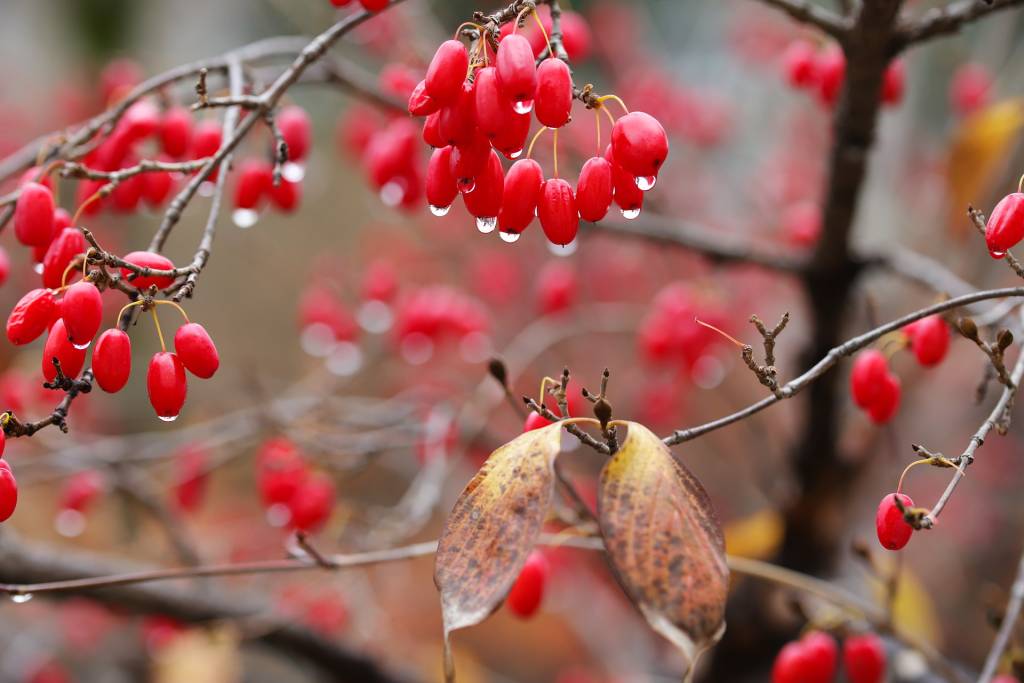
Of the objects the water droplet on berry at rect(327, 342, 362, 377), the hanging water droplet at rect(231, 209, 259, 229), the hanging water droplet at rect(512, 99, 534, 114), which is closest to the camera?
the hanging water droplet at rect(512, 99, 534, 114)

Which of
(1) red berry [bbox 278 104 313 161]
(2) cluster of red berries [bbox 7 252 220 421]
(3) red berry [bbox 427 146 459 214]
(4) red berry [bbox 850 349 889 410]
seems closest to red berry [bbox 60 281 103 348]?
(2) cluster of red berries [bbox 7 252 220 421]

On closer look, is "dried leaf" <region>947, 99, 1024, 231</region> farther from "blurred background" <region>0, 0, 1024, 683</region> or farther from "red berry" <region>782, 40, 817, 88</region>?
"red berry" <region>782, 40, 817, 88</region>

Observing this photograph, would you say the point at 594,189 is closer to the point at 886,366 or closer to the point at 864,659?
the point at 886,366

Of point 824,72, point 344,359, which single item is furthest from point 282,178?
point 344,359

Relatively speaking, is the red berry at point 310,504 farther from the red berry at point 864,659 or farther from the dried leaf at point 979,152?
the dried leaf at point 979,152

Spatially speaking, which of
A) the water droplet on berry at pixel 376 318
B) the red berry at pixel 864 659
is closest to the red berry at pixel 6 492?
Result: the red berry at pixel 864 659

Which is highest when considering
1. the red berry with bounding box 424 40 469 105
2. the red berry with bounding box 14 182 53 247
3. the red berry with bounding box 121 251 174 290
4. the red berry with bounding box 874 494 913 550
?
the red berry with bounding box 424 40 469 105
